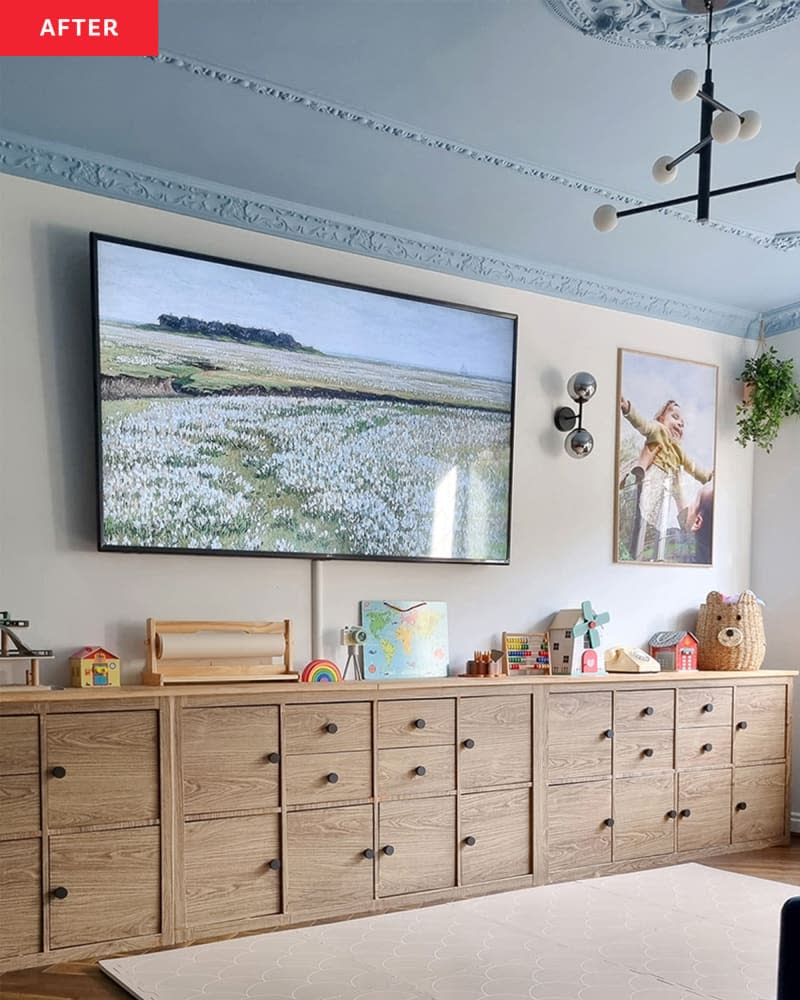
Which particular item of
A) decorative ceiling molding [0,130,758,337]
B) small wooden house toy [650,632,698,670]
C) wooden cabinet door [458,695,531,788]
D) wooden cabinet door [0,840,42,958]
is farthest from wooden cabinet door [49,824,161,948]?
small wooden house toy [650,632,698,670]

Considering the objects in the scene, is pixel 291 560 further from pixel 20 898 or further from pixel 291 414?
pixel 20 898

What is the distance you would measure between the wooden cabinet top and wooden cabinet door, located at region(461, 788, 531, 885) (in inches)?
18.1

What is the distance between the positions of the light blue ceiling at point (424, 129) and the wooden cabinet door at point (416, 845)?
8.06 feet

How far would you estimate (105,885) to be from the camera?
369 cm

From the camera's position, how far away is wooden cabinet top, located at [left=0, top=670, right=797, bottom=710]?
3705 mm

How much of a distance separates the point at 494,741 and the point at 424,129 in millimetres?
2518

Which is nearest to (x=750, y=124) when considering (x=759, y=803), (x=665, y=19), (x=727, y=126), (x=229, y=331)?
(x=727, y=126)

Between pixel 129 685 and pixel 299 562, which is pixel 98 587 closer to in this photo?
pixel 129 685

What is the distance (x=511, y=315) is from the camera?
17.1ft

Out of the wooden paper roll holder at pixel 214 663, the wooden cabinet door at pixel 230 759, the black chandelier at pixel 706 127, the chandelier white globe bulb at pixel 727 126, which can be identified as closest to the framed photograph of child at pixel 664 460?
the wooden paper roll holder at pixel 214 663

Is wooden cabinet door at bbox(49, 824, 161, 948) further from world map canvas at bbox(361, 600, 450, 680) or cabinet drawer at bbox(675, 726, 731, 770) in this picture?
cabinet drawer at bbox(675, 726, 731, 770)

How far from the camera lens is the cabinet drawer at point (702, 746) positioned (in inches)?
207

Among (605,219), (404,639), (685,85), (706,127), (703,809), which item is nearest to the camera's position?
(685,85)

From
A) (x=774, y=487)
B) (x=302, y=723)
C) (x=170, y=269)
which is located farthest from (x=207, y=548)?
(x=774, y=487)
